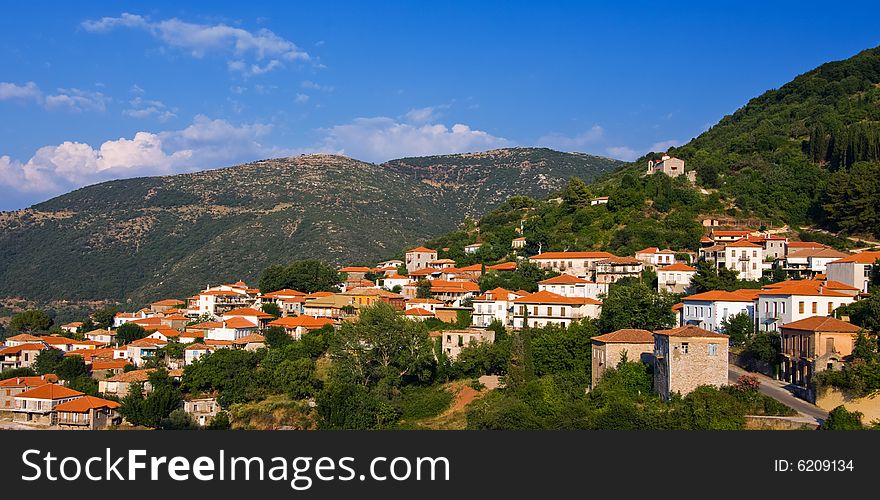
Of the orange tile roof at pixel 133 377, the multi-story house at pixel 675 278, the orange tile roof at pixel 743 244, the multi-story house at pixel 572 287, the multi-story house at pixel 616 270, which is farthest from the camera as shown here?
the multi-story house at pixel 616 270

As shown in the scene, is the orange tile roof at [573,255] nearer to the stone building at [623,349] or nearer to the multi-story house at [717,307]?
the multi-story house at [717,307]

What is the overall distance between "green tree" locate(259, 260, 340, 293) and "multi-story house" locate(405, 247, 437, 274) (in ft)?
24.1

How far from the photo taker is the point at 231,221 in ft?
384

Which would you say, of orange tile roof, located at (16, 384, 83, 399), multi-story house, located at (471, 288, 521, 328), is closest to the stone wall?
multi-story house, located at (471, 288, 521, 328)

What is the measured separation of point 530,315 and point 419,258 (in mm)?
26131

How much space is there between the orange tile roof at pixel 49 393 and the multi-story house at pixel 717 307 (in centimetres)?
2920

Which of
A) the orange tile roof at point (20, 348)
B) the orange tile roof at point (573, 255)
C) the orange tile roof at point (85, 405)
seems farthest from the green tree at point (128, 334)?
the orange tile roof at point (573, 255)

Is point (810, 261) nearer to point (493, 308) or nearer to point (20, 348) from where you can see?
point (493, 308)

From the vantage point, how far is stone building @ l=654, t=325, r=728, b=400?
31797mm

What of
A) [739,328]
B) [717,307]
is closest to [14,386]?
[717,307]

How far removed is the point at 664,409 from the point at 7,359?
125 feet

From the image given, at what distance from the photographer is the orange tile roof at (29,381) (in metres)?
45.0

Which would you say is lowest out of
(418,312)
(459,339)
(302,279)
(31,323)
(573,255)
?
(31,323)

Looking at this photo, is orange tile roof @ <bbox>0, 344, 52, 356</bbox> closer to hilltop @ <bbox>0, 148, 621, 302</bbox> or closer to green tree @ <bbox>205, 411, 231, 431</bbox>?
green tree @ <bbox>205, 411, 231, 431</bbox>
